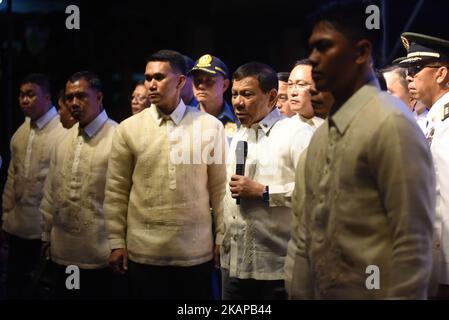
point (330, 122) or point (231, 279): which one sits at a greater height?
point (330, 122)

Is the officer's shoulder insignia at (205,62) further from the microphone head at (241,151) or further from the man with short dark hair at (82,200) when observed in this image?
the microphone head at (241,151)

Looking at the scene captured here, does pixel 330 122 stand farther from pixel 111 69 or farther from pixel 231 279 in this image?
pixel 111 69

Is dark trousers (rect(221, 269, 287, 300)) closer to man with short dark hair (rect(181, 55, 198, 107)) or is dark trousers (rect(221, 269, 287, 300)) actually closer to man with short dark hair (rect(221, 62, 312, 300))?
man with short dark hair (rect(221, 62, 312, 300))

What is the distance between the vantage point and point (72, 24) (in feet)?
16.4

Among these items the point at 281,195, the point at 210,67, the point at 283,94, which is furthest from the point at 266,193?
the point at 283,94

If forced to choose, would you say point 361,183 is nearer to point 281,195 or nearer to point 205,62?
point 281,195

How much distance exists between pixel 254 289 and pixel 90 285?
1.29m

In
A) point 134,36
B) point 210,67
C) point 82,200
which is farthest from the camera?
point 134,36

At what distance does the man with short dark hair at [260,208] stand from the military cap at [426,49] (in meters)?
0.73

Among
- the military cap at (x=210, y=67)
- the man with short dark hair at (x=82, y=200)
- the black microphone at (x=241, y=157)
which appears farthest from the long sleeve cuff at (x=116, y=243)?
the military cap at (x=210, y=67)

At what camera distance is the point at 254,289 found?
3.88 metres

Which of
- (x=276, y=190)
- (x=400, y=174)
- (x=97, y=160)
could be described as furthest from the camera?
(x=97, y=160)
